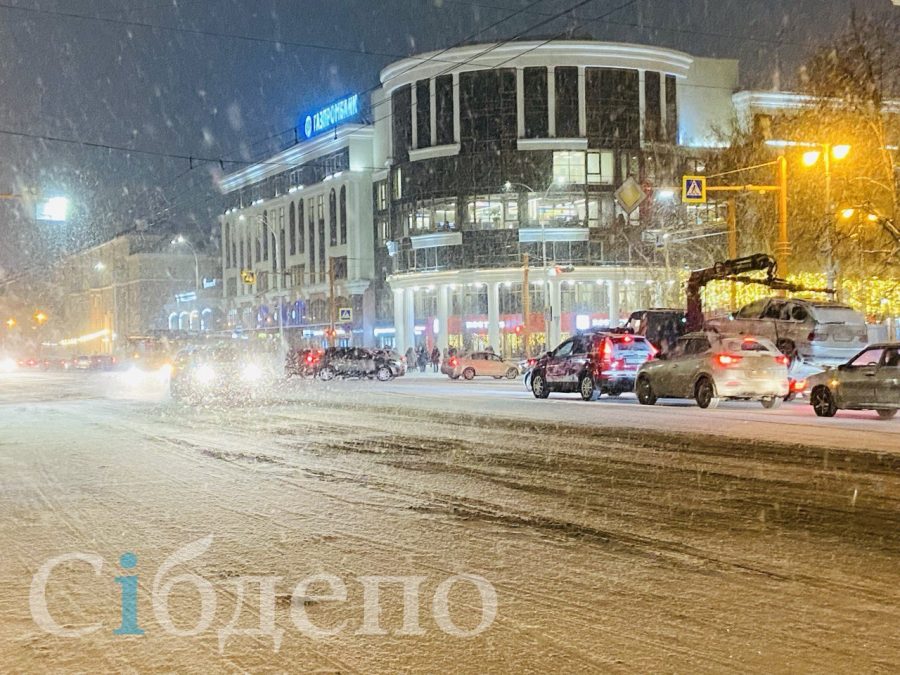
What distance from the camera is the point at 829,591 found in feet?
19.1

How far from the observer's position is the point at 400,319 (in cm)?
7356

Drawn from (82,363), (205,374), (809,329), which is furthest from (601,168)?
(82,363)

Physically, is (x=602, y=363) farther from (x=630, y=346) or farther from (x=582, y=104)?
(x=582, y=104)

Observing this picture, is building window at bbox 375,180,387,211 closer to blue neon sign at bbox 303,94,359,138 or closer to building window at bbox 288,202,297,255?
blue neon sign at bbox 303,94,359,138

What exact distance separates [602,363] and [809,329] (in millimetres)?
5219

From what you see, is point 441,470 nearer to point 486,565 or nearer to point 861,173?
point 486,565

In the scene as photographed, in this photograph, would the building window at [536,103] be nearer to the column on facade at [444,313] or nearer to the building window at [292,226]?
the column on facade at [444,313]

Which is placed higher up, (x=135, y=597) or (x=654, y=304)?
(x=654, y=304)

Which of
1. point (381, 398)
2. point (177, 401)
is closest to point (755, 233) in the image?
point (381, 398)

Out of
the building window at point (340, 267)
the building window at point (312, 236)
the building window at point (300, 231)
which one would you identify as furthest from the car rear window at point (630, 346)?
the building window at point (300, 231)

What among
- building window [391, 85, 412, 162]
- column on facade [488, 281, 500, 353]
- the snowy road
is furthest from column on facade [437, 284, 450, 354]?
the snowy road

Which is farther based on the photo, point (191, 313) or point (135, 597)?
point (191, 313)

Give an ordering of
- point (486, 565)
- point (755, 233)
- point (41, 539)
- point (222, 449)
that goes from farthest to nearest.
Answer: point (755, 233), point (222, 449), point (41, 539), point (486, 565)

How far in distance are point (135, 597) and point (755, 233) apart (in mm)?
39192
